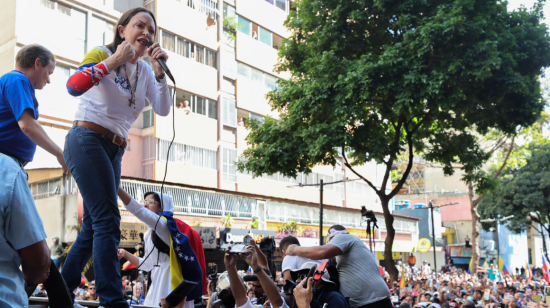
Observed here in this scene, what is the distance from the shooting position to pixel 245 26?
32.0 metres

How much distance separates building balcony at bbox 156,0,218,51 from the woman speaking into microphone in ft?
76.5

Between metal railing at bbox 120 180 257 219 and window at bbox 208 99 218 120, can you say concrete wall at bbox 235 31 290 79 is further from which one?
metal railing at bbox 120 180 257 219

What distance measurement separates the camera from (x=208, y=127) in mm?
27812

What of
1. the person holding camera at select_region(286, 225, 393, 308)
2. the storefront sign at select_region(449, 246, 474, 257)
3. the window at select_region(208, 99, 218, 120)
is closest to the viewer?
the person holding camera at select_region(286, 225, 393, 308)

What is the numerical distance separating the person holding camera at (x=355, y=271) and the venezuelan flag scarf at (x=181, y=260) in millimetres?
997

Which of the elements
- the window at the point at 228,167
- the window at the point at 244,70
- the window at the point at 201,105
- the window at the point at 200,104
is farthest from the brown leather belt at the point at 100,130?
the window at the point at 244,70

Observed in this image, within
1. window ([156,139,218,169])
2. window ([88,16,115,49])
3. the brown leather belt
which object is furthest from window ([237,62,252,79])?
the brown leather belt

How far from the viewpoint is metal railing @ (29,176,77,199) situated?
21.1 metres

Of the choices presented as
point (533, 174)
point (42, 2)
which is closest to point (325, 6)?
point (42, 2)

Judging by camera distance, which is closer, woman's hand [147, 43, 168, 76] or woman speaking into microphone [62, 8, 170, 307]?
woman speaking into microphone [62, 8, 170, 307]

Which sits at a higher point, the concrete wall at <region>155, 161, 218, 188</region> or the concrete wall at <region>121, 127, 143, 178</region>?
the concrete wall at <region>121, 127, 143, 178</region>

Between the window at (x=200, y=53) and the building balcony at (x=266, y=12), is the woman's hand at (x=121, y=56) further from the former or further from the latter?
the building balcony at (x=266, y=12)

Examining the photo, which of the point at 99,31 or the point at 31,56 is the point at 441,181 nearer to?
the point at 99,31

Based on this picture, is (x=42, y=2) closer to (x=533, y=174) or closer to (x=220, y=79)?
(x=220, y=79)
